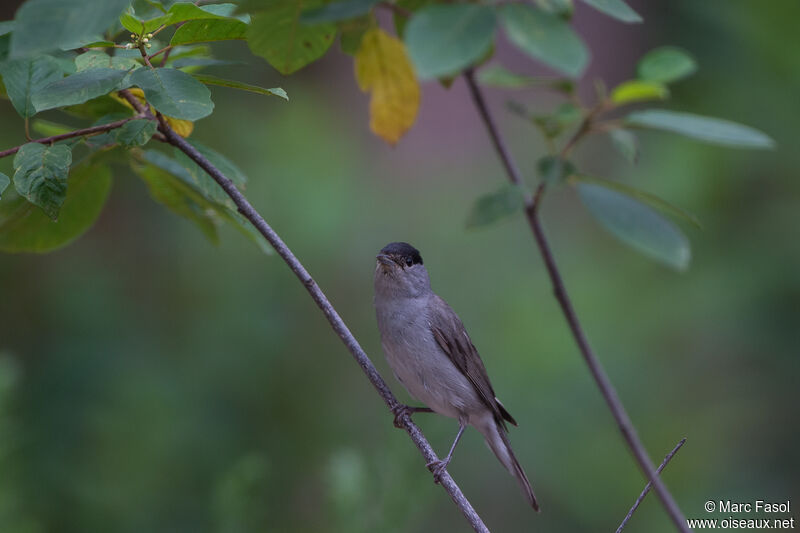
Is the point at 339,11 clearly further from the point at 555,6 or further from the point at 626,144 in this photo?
the point at 626,144

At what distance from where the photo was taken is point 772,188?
525cm

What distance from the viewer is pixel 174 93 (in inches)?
58.0

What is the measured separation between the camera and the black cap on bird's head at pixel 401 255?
3.40 metres

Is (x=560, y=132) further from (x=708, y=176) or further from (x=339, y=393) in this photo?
(x=708, y=176)

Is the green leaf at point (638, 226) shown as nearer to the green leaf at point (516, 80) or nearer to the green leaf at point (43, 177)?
the green leaf at point (516, 80)

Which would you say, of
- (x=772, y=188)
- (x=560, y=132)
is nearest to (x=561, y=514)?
(x=772, y=188)

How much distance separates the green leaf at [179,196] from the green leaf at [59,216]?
12cm

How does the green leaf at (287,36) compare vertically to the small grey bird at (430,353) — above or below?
above

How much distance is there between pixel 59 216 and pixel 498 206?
114cm

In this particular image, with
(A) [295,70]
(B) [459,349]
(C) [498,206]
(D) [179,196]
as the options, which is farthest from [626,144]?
(B) [459,349]

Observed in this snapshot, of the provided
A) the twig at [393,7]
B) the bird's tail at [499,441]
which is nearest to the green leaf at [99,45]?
the twig at [393,7]

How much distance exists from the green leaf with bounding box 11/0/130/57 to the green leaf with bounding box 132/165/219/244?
861 millimetres

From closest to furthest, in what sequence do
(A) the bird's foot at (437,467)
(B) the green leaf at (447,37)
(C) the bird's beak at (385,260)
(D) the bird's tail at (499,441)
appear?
(B) the green leaf at (447,37), (A) the bird's foot at (437,467), (C) the bird's beak at (385,260), (D) the bird's tail at (499,441)

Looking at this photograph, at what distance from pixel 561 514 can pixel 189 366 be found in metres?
2.38
